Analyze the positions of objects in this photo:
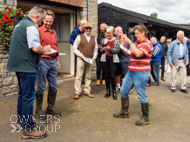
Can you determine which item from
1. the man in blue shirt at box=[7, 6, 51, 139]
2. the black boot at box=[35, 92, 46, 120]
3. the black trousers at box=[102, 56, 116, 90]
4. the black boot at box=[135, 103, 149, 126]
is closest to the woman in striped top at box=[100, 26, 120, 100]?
the black trousers at box=[102, 56, 116, 90]

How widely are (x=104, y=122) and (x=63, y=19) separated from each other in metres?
5.98

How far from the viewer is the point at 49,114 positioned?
4.69 meters

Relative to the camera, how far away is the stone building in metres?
6.03

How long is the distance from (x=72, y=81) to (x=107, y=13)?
193 inches

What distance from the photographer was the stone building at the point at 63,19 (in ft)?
19.8

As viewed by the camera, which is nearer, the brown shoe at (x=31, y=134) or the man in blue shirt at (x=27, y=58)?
the man in blue shirt at (x=27, y=58)

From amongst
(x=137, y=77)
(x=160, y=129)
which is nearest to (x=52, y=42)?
(x=137, y=77)

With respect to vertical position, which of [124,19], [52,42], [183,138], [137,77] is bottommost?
[183,138]

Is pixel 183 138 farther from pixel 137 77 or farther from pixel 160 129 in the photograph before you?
pixel 137 77

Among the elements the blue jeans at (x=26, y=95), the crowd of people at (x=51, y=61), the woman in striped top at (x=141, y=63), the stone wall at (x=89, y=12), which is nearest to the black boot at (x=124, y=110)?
the crowd of people at (x=51, y=61)

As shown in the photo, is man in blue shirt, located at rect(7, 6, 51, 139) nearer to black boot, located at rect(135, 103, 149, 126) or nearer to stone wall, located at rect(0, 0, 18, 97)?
black boot, located at rect(135, 103, 149, 126)

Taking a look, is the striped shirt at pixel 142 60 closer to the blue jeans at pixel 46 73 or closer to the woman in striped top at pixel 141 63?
the woman in striped top at pixel 141 63

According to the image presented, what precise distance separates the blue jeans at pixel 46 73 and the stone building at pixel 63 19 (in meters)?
2.21

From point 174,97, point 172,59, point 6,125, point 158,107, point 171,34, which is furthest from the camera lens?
point 171,34
